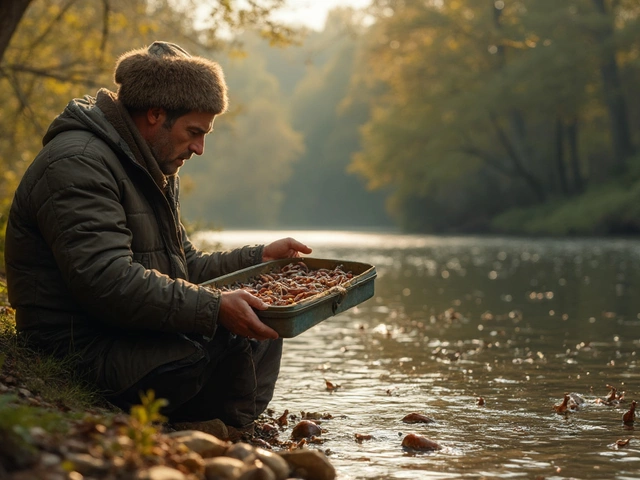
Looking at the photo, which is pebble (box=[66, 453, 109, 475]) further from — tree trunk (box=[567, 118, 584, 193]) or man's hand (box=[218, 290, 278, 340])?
tree trunk (box=[567, 118, 584, 193])

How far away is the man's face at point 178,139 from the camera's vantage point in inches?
199

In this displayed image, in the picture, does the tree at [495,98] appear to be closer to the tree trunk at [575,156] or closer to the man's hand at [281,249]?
the tree trunk at [575,156]

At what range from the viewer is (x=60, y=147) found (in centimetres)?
471

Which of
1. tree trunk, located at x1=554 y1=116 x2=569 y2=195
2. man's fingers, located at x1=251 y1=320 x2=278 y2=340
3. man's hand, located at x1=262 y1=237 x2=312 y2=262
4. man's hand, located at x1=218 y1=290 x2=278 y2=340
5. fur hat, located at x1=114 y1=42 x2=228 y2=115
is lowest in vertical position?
man's fingers, located at x1=251 y1=320 x2=278 y2=340

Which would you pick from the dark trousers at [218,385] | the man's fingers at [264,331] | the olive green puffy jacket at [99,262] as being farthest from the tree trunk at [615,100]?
the man's fingers at [264,331]

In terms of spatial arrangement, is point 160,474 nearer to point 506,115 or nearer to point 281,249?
point 281,249

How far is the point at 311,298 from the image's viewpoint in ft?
16.2

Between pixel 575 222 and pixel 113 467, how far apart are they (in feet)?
116

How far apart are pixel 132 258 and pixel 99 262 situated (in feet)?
0.92

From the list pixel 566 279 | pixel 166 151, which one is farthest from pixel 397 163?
pixel 166 151

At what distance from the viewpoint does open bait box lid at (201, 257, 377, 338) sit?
4734 mm

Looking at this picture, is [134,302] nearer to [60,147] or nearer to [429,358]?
[60,147]

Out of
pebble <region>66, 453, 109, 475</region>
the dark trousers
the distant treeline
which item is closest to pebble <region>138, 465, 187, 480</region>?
pebble <region>66, 453, 109, 475</region>

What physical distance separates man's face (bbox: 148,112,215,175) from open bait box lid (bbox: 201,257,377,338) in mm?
699
